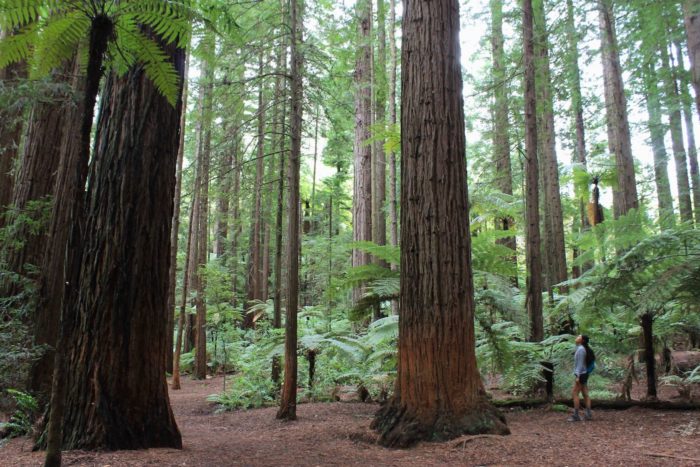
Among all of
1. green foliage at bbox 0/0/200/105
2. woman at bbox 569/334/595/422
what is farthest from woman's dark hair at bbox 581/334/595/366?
green foliage at bbox 0/0/200/105

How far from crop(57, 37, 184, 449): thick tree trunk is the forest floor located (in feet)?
1.03

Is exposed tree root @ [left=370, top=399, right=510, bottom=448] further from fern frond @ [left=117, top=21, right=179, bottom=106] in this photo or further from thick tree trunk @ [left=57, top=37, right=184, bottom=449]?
fern frond @ [left=117, top=21, right=179, bottom=106]

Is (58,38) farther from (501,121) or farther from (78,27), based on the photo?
(501,121)

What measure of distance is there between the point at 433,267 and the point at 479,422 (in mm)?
1598

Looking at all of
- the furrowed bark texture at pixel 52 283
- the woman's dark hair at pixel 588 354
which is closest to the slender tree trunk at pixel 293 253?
the furrowed bark texture at pixel 52 283

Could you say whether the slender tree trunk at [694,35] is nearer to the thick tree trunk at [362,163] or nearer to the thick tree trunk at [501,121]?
the thick tree trunk at [501,121]

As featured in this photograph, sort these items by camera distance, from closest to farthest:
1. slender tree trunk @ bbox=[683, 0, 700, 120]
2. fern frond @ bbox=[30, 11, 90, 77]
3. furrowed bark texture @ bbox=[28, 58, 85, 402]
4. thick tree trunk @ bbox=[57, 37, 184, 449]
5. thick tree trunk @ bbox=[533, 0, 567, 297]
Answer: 1. fern frond @ bbox=[30, 11, 90, 77]
2. thick tree trunk @ bbox=[57, 37, 184, 449]
3. furrowed bark texture @ bbox=[28, 58, 85, 402]
4. slender tree trunk @ bbox=[683, 0, 700, 120]
5. thick tree trunk @ bbox=[533, 0, 567, 297]

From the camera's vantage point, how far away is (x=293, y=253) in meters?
6.84

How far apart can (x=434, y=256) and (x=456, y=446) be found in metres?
1.85

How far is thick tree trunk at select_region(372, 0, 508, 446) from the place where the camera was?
4633mm

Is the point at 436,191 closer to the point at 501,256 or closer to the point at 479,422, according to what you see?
the point at 479,422

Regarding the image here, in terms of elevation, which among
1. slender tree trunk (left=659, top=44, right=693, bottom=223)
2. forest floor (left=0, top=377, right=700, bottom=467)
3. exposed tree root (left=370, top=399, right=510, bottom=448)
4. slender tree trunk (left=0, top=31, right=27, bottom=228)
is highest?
slender tree trunk (left=659, top=44, right=693, bottom=223)

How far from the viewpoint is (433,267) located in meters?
4.90

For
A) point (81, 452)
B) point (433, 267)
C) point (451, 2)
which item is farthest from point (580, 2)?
point (81, 452)
